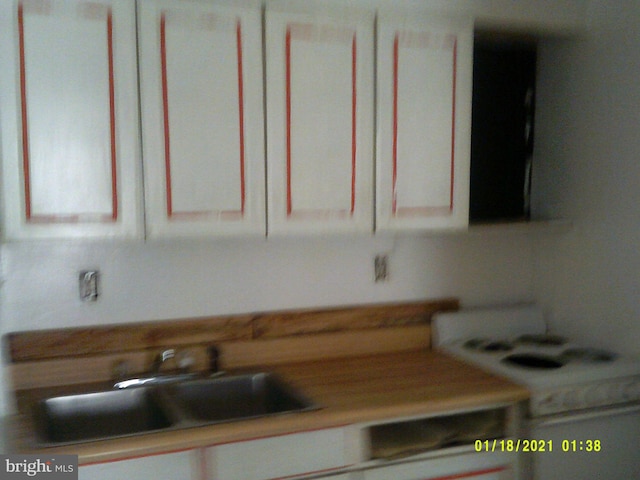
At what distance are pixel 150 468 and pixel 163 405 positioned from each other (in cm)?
28

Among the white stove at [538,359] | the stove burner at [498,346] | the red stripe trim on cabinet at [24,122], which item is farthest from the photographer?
the stove burner at [498,346]

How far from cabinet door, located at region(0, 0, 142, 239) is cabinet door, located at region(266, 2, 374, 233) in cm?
42

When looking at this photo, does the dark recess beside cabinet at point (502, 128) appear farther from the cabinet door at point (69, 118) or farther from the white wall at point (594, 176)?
the cabinet door at point (69, 118)

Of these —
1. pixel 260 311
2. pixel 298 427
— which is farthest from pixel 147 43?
pixel 298 427

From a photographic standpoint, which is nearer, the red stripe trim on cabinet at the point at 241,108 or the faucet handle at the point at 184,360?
the red stripe trim on cabinet at the point at 241,108

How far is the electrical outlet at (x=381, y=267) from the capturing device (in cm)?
232

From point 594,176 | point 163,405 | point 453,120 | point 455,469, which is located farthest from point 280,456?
point 594,176

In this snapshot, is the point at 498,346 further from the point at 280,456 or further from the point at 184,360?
the point at 184,360

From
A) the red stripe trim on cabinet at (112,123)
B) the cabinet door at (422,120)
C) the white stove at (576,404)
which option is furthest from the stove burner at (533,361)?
the red stripe trim on cabinet at (112,123)

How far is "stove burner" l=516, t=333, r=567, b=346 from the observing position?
2336mm

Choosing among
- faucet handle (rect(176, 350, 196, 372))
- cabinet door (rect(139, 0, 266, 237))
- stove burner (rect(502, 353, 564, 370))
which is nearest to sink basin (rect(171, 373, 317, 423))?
faucet handle (rect(176, 350, 196, 372))

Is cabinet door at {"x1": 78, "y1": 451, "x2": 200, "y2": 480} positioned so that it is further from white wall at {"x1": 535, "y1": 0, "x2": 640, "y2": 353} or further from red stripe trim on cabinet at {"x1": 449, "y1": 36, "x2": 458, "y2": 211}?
white wall at {"x1": 535, "y1": 0, "x2": 640, "y2": 353}

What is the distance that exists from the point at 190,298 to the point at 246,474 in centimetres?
71

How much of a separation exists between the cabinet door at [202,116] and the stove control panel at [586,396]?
1080 millimetres
